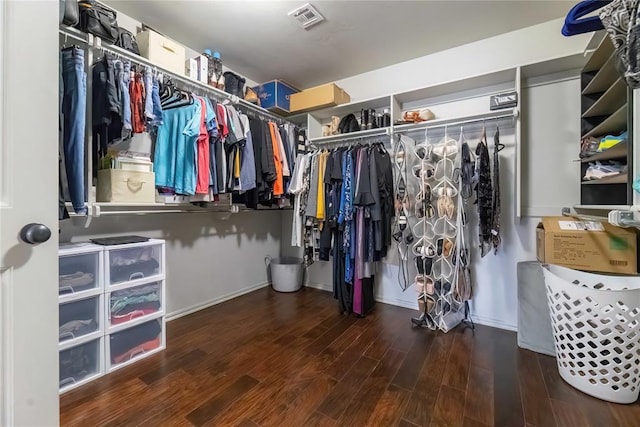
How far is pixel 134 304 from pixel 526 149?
3.02 meters

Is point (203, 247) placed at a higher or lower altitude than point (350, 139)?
lower

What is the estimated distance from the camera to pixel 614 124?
153cm

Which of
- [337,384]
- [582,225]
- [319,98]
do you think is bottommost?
[337,384]

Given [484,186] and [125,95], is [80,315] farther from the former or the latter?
[484,186]

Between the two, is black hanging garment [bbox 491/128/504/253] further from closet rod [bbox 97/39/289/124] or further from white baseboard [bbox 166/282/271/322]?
white baseboard [bbox 166/282/271/322]

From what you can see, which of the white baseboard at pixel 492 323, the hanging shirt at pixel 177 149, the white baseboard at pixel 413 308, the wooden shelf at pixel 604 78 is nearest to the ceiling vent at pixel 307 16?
the hanging shirt at pixel 177 149

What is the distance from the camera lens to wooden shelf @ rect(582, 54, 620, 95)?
153 centimetres

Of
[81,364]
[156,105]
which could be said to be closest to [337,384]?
[81,364]

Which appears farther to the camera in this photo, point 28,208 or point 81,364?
point 81,364

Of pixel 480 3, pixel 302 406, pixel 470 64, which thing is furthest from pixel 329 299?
pixel 480 3

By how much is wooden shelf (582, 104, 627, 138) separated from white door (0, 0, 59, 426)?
223cm

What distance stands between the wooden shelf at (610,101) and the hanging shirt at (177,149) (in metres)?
2.42

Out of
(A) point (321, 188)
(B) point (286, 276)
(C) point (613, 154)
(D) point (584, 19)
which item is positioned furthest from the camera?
(B) point (286, 276)

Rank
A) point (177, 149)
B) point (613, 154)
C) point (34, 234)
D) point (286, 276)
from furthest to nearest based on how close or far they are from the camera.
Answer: point (286, 276) → point (177, 149) → point (613, 154) → point (34, 234)
